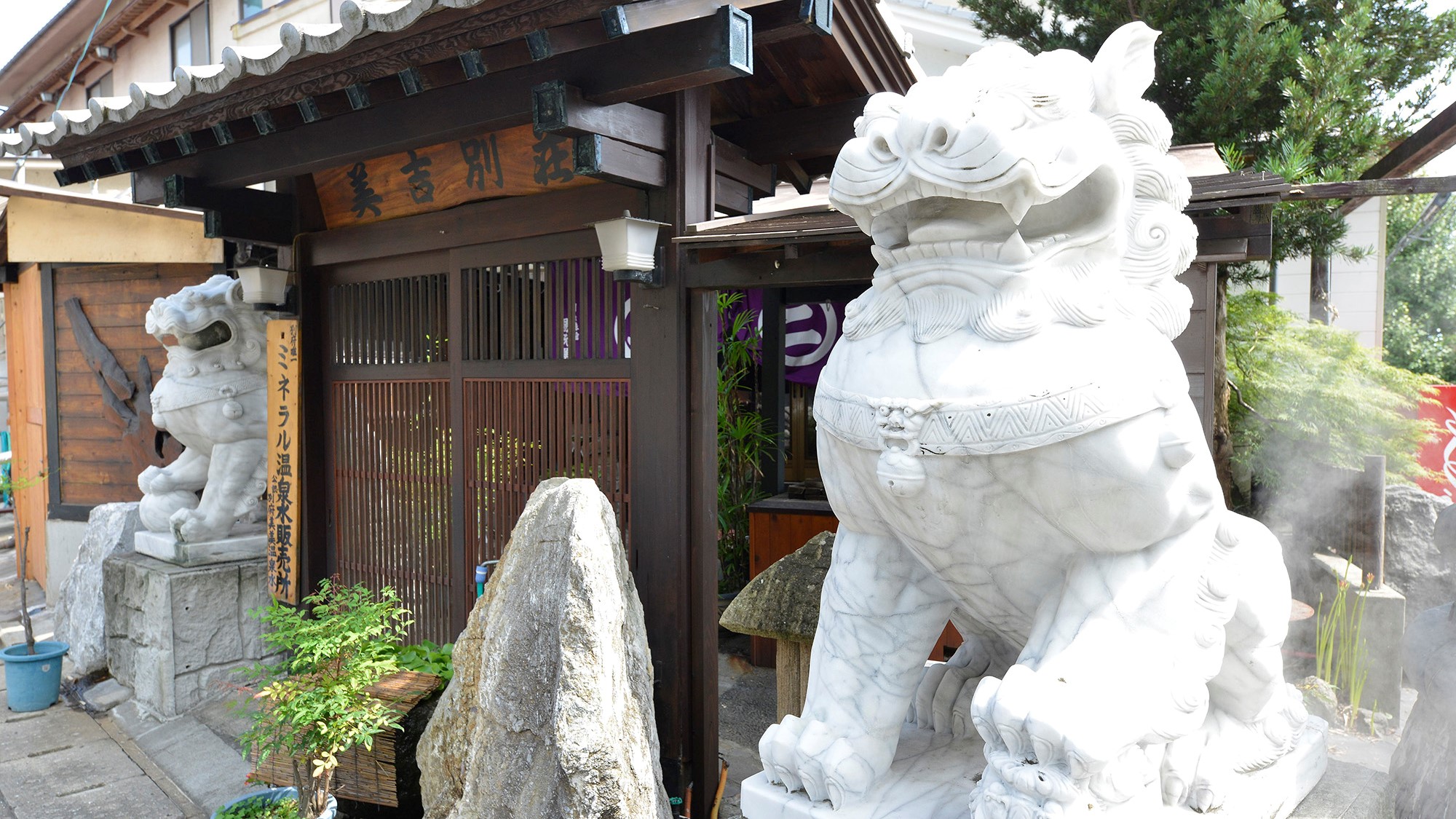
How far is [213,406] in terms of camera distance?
6484 mm

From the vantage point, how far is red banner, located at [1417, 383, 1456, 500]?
8.68 m

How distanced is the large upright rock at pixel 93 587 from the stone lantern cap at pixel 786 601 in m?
5.64

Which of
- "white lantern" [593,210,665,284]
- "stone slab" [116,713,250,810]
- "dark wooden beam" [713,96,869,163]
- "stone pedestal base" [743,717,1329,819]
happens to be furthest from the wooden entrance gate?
"stone pedestal base" [743,717,1329,819]

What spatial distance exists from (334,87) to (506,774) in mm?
3043

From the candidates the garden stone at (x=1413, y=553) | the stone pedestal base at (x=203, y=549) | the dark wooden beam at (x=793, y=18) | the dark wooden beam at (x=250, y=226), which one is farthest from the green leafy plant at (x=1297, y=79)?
the stone pedestal base at (x=203, y=549)

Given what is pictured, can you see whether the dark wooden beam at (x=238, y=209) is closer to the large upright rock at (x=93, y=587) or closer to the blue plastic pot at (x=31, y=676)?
the large upright rock at (x=93, y=587)

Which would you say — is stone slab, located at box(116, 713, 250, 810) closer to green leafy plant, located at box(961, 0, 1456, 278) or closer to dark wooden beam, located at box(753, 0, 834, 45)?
dark wooden beam, located at box(753, 0, 834, 45)

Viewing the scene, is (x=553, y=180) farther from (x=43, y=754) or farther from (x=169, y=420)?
(x=43, y=754)

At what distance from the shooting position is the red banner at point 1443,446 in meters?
8.68

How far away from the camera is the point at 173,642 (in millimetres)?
6348

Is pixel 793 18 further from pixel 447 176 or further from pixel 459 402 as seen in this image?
pixel 459 402

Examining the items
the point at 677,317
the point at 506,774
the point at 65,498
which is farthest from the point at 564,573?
the point at 65,498

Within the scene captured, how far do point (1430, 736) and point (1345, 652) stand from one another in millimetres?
3497

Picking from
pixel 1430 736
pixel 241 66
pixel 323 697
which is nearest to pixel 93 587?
pixel 323 697
